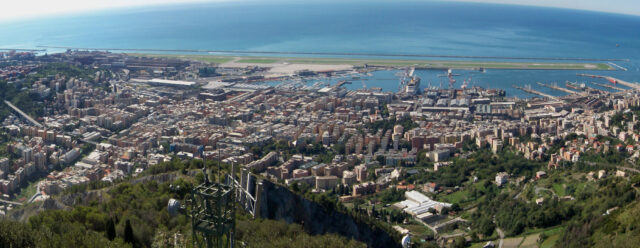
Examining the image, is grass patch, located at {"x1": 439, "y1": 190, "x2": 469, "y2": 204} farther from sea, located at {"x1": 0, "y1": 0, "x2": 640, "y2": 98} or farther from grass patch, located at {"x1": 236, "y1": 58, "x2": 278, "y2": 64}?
grass patch, located at {"x1": 236, "y1": 58, "x2": 278, "y2": 64}

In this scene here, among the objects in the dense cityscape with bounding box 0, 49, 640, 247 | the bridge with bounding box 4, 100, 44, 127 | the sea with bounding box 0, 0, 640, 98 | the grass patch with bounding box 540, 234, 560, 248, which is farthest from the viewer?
the sea with bounding box 0, 0, 640, 98

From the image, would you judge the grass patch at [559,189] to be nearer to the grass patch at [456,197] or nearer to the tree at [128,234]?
the grass patch at [456,197]

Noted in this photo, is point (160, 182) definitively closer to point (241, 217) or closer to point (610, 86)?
point (241, 217)

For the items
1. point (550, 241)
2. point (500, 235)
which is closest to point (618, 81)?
point (500, 235)

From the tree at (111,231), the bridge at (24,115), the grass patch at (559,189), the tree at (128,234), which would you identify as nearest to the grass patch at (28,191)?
the bridge at (24,115)

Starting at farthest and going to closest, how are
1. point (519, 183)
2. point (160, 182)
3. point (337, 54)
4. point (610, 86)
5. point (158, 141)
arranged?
point (337, 54) < point (610, 86) < point (158, 141) < point (519, 183) < point (160, 182)

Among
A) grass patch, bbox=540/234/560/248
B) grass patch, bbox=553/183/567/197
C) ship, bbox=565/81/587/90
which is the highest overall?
ship, bbox=565/81/587/90

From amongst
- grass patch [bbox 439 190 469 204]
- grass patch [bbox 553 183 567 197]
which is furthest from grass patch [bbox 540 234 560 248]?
grass patch [bbox 439 190 469 204]

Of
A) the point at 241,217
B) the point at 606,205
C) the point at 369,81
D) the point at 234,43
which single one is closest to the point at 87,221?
the point at 241,217
